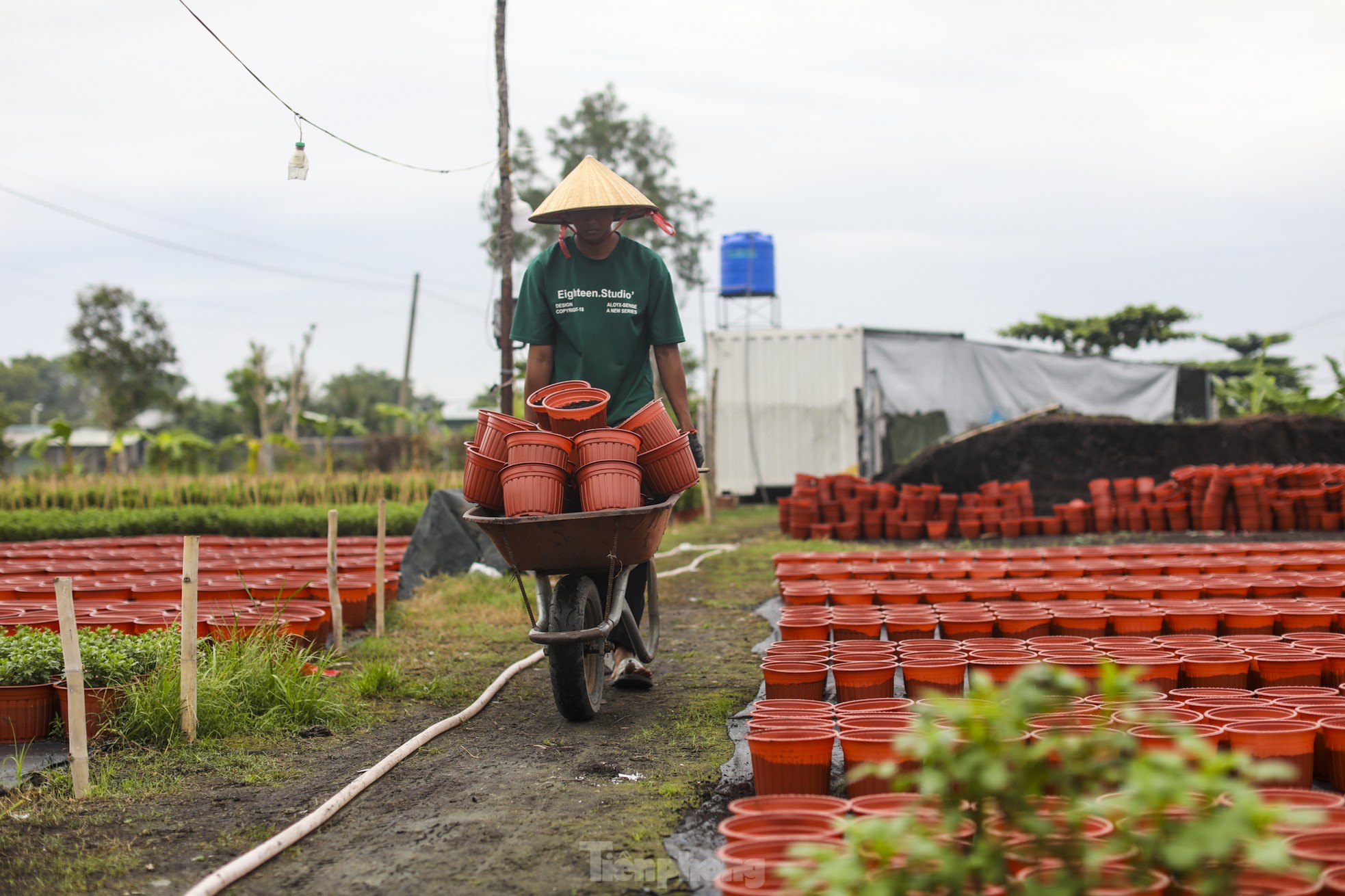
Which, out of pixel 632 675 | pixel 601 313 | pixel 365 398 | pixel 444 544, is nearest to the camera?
pixel 601 313

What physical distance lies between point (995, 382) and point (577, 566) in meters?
13.9

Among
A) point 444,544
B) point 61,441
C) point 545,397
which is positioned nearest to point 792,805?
point 545,397

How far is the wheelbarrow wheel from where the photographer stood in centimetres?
360

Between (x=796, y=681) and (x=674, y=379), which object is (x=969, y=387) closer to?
(x=674, y=379)

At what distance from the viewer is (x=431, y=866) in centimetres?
239

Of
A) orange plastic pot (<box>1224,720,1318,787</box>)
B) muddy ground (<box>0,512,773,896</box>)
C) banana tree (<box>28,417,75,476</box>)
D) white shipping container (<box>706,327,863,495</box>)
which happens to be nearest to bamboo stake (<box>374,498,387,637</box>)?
muddy ground (<box>0,512,773,896</box>)

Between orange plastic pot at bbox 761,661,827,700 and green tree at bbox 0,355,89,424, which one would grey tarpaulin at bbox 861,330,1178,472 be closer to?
orange plastic pot at bbox 761,661,827,700

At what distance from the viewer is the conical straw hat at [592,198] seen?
13.4 ft

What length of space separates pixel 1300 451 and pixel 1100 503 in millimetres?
3908

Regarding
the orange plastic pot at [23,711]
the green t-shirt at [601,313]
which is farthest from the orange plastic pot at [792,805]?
the orange plastic pot at [23,711]

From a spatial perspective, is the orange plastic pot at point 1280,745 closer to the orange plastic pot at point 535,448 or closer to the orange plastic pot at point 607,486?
the orange plastic pot at point 607,486

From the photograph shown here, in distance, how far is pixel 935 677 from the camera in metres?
3.55

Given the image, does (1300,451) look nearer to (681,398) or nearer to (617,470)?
(681,398)

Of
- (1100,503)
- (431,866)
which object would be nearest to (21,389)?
(1100,503)
